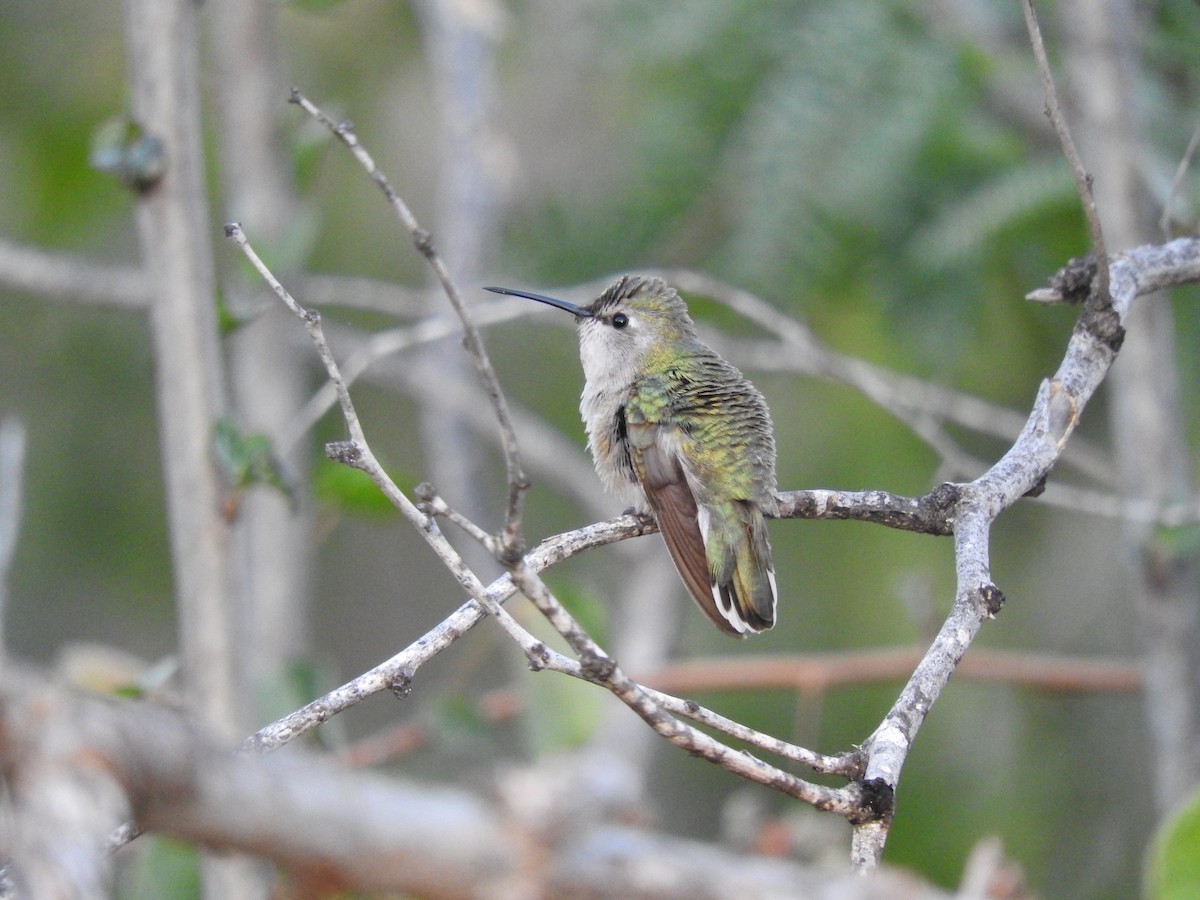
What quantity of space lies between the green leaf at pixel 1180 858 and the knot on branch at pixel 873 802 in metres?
0.62

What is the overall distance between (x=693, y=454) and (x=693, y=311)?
7.67 ft

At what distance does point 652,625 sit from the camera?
4.51 metres

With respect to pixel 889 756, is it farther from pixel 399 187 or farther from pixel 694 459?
pixel 399 187

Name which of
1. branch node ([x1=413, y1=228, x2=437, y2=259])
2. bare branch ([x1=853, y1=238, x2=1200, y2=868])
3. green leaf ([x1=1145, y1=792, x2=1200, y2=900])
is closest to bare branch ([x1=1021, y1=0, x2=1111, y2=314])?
bare branch ([x1=853, y1=238, x2=1200, y2=868])

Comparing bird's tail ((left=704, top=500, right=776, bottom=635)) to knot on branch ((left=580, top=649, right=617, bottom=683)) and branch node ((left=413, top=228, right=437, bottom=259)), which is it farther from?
branch node ((left=413, top=228, right=437, bottom=259))

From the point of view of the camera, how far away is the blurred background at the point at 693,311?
4.08 metres


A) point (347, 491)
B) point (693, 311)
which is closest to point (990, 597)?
point (347, 491)

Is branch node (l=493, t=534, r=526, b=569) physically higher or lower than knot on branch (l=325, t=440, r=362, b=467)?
lower

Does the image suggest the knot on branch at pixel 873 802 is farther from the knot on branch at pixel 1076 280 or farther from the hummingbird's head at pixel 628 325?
the hummingbird's head at pixel 628 325

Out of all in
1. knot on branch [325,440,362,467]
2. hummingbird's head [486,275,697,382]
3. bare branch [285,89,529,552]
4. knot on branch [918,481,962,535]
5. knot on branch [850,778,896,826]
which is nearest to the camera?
bare branch [285,89,529,552]

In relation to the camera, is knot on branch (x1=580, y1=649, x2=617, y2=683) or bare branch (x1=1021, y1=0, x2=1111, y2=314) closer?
knot on branch (x1=580, y1=649, x2=617, y2=683)

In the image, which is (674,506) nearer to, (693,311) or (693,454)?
(693,454)

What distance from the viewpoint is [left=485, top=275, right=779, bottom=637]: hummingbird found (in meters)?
2.80

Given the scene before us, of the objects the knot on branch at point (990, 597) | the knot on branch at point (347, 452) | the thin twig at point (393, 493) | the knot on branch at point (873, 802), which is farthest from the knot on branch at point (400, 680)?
the knot on branch at point (990, 597)
